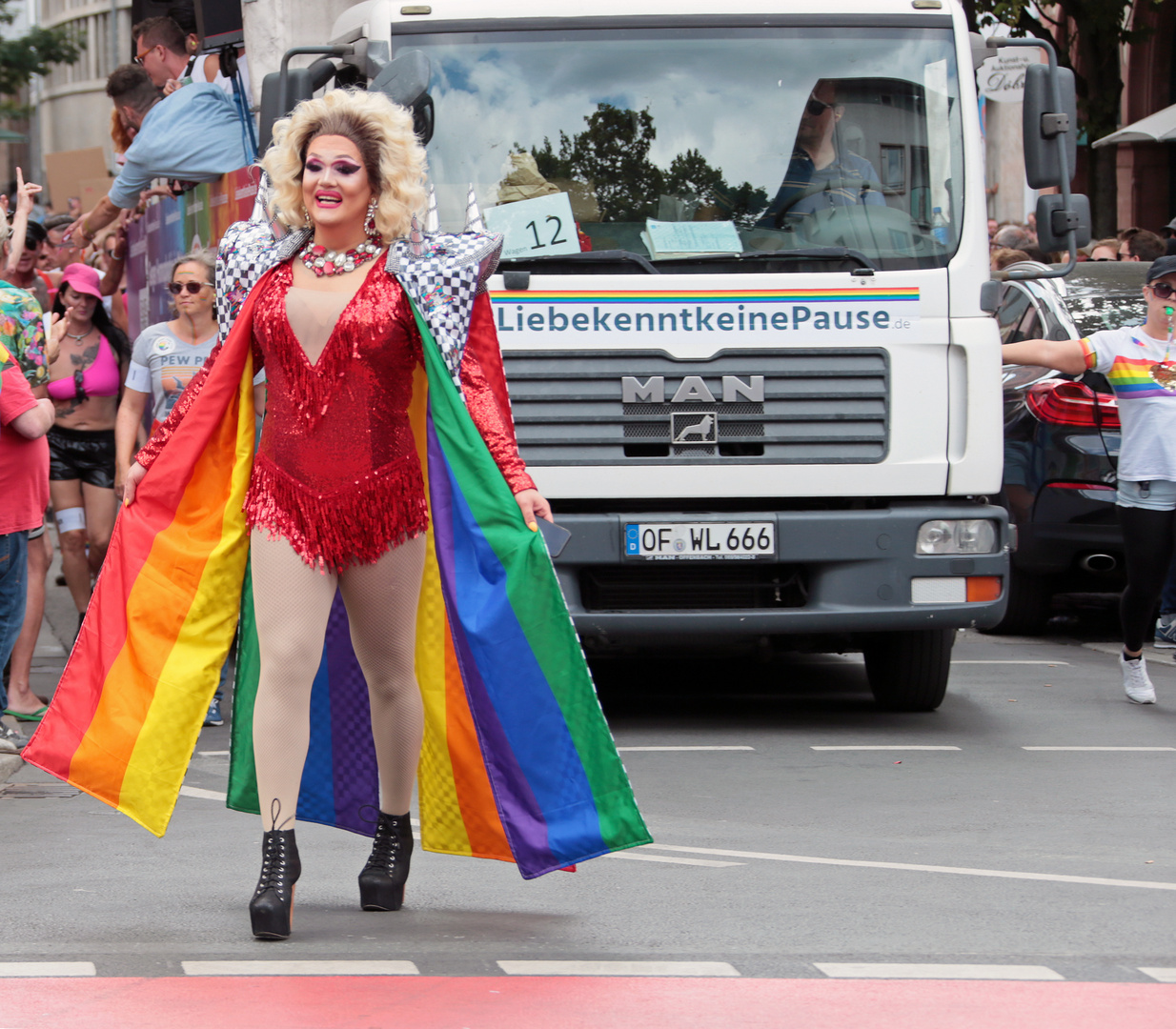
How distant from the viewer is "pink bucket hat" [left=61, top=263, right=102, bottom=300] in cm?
938

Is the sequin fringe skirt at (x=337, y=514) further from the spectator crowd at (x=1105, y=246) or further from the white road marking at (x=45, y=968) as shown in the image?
the spectator crowd at (x=1105, y=246)

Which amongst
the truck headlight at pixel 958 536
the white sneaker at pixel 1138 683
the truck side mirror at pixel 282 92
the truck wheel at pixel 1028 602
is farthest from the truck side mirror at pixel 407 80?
the truck wheel at pixel 1028 602

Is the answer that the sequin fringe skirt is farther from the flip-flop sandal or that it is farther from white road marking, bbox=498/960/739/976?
the flip-flop sandal

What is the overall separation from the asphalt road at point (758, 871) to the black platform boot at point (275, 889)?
0.05m

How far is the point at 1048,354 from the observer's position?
28.0 ft

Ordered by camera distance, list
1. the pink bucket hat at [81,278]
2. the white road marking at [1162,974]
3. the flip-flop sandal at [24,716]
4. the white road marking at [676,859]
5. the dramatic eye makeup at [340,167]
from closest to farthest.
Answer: the white road marking at [1162,974]
the dramatic eye makeup at [340,167]
the white road marking at [676,859]
the flip-flop sandal at [24,716]
the pink bucket hat at [81,278]

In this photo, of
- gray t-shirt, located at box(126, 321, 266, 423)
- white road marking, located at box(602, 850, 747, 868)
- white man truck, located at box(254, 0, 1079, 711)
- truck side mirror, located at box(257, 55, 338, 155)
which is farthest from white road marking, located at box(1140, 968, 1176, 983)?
gray t-shirt, located at box(126, 321, 266, 423)

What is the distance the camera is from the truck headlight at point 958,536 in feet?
25.9

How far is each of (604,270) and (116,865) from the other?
3188mm

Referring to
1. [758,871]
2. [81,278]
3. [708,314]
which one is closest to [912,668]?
[708,314]

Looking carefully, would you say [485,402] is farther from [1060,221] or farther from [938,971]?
[1060,221]

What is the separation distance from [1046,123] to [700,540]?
2119mm

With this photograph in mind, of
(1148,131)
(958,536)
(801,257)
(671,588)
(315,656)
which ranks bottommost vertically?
(671,588)

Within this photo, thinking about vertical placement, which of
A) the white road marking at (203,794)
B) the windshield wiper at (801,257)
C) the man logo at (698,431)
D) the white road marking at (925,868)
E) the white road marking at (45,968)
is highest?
the windshield wiper at (801,257)
